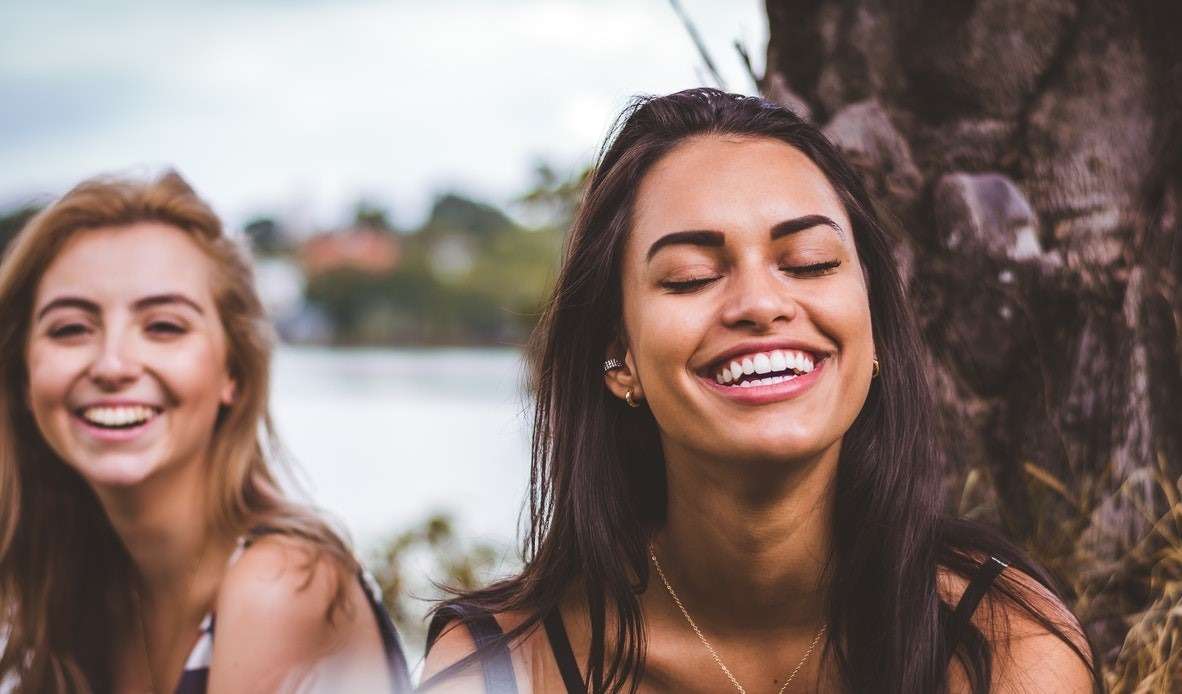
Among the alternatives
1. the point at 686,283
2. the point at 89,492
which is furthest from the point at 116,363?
the point at 686,283

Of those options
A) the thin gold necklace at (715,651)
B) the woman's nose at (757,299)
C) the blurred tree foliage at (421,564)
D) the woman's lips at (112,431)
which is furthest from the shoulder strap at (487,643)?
the blurred tree foliage at (421,564)

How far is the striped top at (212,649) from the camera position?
2.93 meters

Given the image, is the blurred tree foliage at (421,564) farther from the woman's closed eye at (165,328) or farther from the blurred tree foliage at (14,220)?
the blurred tree foliage at (14,220)

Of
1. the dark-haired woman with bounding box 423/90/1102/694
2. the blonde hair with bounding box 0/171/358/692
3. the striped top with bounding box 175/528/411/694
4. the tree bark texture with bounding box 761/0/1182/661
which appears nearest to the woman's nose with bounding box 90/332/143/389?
the blonde hair with bounding box 0/171/358/692

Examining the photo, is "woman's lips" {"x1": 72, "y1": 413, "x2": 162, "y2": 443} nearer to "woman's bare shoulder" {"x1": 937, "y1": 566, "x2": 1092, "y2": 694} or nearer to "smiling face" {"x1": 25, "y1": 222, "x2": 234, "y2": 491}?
"smiling face" {"x1": 25, "y1": 222, "x2": 234, "y2": 491}

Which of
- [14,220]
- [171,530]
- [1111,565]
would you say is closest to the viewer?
[1111,565]

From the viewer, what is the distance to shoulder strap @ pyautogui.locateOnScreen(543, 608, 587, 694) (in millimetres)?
2311

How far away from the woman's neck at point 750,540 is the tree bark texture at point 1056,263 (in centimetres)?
74

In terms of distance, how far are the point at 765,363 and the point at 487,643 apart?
0.79 m

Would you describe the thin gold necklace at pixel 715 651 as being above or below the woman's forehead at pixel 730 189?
below

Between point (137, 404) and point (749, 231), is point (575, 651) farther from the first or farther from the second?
point (137, 404)

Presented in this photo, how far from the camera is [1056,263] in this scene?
2904mm

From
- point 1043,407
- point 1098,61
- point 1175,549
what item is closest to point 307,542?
point 1043,407

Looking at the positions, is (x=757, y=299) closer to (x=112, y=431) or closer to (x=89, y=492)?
(x=112, y=431)
